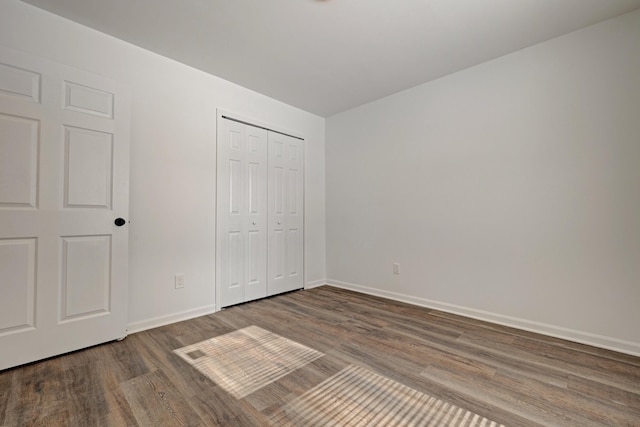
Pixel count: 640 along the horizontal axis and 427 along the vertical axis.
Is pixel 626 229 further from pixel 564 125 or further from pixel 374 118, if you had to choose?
pixel 374 118

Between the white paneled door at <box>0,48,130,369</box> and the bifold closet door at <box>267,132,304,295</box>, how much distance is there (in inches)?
63.0

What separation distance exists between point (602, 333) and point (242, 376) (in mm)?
2641

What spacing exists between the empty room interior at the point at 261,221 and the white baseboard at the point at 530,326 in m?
0.02

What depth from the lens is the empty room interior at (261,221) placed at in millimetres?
1625

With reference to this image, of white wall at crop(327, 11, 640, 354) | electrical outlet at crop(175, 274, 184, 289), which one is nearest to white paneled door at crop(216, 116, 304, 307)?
electrical outlet at crop(175, 274, 184, 289)

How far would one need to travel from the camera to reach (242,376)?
1.72 metres

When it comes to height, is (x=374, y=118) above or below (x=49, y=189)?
above

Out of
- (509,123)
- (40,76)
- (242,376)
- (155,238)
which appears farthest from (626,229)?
(40,76)

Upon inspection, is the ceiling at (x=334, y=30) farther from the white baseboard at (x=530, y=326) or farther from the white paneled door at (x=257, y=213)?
the white baseboard at (x=530, y=326)

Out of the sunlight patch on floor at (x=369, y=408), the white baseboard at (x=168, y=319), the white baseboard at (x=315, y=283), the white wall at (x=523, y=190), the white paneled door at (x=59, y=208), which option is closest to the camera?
the sunlight patch on floor at (x=369, y=408)

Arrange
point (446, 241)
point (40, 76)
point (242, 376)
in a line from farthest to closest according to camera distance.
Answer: point (446, 241), point (40, 76), point (242, 376)

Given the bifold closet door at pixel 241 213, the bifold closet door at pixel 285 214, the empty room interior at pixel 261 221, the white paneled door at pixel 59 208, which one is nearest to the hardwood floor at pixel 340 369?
the empty room interior at pixel 261 221

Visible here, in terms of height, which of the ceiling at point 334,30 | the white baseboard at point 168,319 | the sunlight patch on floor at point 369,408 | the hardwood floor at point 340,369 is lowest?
the hardwood floor at point 340,369

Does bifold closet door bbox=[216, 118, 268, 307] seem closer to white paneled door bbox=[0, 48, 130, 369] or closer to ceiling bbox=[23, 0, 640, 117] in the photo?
ceiling bbox=[23, 0, 640, 117]
